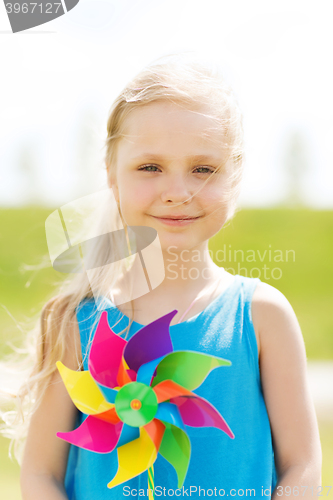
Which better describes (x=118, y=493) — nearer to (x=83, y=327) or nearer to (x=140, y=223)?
(x=83, y=327)

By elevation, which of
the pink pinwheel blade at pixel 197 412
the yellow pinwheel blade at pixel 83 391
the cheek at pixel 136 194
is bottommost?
the pink pinwheel blade at pixel 197 412

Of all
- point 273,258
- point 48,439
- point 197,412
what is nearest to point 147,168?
point 197,412

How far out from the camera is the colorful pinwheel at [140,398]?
0.73m

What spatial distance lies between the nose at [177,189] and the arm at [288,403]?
0.92ft

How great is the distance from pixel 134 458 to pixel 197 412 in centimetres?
13

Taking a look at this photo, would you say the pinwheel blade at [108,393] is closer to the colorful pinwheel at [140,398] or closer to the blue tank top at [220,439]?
the colorful pinwheel at [140,398]

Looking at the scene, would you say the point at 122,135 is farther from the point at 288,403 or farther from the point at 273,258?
the point at 273,258

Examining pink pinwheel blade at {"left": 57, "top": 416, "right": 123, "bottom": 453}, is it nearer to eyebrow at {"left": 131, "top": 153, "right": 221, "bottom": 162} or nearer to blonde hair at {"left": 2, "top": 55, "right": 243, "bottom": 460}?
blonde hair at {"left": 2, "top": 55, "right": 243, "bottom": 460}

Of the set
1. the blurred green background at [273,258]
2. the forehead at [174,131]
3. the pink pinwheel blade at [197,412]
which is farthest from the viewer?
the blurred green background at [273,258]

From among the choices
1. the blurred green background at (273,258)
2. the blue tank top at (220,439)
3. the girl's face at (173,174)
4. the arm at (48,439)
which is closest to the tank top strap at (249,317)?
the blue tank top at (220,439)

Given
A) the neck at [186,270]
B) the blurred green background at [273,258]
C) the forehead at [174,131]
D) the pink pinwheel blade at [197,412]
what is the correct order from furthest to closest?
the blurred green background at [273,258], the neck at [186,270], the forehead at [174,131], the pink pinwheel blade at [197,412]

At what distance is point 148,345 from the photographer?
0.76 m

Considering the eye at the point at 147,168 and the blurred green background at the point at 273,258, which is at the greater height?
the eye at the point at 147,168

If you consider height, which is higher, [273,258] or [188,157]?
[188,157]
